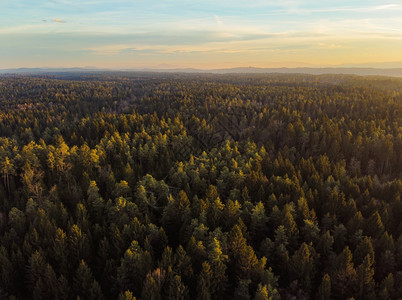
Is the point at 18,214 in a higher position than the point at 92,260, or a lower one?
higher

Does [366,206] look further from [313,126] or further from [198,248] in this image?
[313,126]

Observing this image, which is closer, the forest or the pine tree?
the pine tree

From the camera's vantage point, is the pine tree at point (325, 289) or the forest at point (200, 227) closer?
the pine tree at point (325, 289)

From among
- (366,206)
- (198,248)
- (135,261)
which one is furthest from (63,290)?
(366,206)

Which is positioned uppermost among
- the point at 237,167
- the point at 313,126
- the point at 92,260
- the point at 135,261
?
the point at 313,126

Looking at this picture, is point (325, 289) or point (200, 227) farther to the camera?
point (200, 227)

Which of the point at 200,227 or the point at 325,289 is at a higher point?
the point at 200,227

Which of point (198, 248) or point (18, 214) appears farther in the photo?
point (18, 214)

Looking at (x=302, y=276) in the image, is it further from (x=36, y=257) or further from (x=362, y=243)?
(x=36, y=257)

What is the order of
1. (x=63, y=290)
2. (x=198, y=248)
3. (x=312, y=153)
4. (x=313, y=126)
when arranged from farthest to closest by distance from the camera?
(x=313, y=126)
(x=312, y=153)
(x=198, y=248)
(x=63, y=290)

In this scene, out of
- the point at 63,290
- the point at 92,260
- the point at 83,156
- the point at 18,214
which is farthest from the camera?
the point at 83,156
